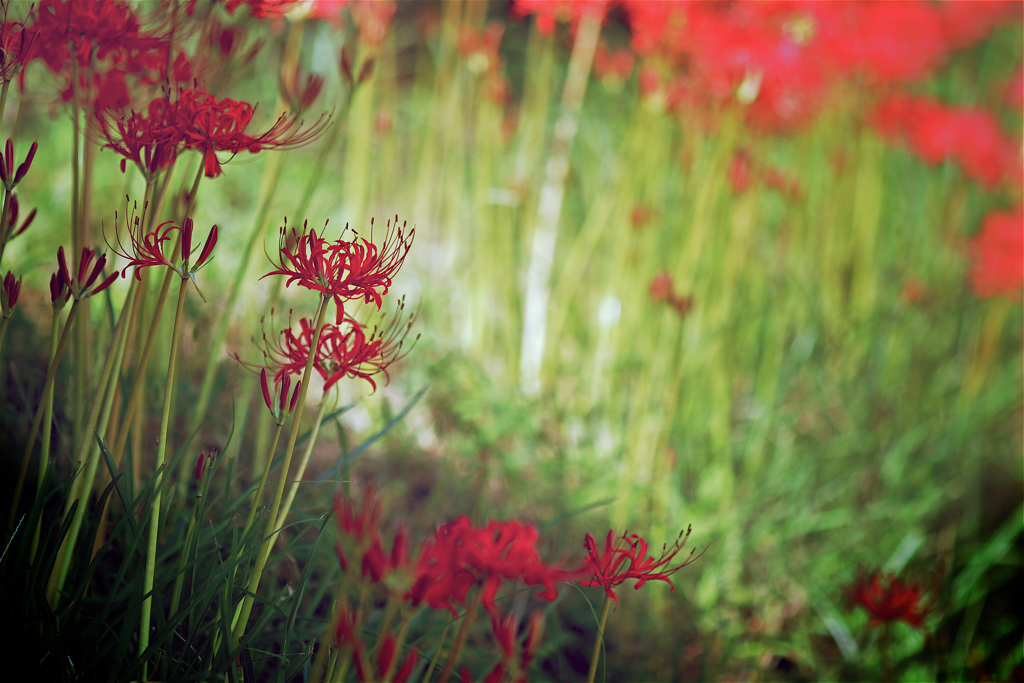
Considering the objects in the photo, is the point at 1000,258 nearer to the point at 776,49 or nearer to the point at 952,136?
the point at 952,136

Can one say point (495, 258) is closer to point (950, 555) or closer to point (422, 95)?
point (422, 95)

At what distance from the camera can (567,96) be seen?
158 cm

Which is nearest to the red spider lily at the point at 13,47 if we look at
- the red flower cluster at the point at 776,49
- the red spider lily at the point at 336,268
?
the red spider lily at the point at 336,268

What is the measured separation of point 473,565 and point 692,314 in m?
1.14

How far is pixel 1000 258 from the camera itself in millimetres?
1609

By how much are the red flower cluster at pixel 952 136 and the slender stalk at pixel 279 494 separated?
1890 millimetres

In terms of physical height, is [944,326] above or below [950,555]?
above

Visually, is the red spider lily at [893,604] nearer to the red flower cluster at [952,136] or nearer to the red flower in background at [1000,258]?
the red flower in background at [1000,258]

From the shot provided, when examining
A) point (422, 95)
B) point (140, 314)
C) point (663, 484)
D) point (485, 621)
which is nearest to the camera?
point (140, 314)

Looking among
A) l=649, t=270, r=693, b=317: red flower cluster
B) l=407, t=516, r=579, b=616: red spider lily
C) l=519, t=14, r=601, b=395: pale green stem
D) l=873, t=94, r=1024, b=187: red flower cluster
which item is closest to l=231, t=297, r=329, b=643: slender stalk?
l=407, t=516, r=579, b=616: red spider lily

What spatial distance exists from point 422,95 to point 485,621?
71.2 inches

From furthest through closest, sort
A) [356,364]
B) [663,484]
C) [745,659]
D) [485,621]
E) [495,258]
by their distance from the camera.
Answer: [495,258]
[663,484]
[745,659]
[485,621]
[356,364]

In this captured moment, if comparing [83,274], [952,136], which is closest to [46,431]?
[83,274]

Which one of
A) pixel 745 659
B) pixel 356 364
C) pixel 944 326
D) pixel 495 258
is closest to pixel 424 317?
pixel 495 258
